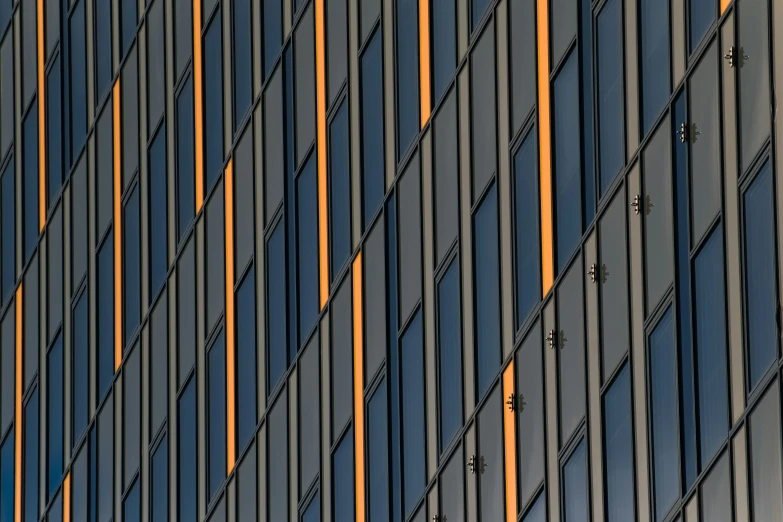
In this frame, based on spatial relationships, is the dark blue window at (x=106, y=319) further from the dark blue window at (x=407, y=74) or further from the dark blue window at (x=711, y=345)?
the dark blue window at (x=711, y=345)

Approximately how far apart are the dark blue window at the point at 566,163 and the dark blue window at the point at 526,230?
505 mm

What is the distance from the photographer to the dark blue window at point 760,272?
82.4 feet

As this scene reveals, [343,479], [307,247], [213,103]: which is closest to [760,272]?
[343,479]

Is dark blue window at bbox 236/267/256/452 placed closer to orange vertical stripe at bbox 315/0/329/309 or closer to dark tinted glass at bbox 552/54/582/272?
orange vertical stripe at bbox 315/0/329/309

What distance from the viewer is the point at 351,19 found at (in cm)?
3316

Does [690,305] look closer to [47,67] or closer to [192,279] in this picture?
[192,279]

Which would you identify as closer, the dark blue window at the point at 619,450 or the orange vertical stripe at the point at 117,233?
the dark blue window at the point at 619,450

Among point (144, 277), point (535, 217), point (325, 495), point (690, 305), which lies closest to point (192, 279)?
point (144, 277)

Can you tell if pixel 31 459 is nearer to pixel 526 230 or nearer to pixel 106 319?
pixel 106 319

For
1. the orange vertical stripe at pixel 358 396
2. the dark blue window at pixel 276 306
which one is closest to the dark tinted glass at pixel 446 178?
the orange vertical stripe at pixel 358 396

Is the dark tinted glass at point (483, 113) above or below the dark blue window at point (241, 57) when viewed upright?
below

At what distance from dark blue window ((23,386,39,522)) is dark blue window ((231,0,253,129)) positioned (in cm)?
892

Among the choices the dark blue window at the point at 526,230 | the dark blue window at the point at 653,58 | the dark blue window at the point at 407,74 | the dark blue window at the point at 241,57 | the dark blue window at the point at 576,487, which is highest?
the dark blue window at the point at 241,57

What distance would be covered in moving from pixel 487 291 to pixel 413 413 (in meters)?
2.66
